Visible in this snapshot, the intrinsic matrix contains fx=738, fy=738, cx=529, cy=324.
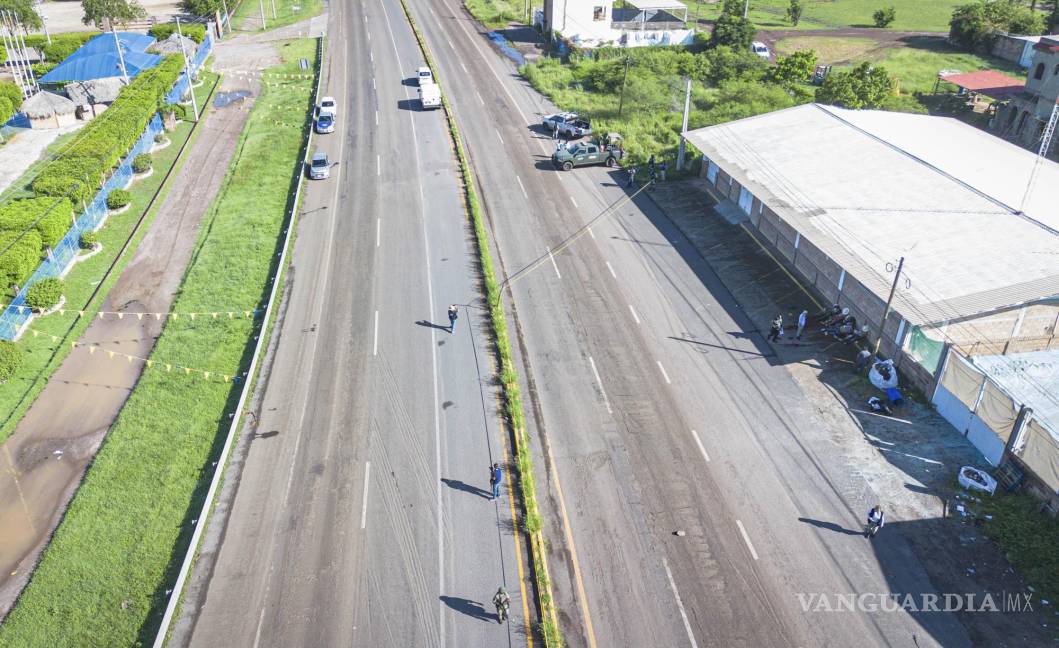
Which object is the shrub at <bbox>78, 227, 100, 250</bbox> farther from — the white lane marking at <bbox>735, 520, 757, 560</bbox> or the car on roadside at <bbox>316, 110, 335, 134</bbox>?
the white lane marking at <bbox>735, 520, 757, 560</bbox>

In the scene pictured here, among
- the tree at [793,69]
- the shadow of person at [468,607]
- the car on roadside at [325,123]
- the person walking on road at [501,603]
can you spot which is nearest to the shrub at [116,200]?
the car on roadside at [325,123]

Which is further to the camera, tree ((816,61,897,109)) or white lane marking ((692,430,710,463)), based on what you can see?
tree ((816,61,897,109))

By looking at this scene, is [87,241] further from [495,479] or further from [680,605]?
[680,605]

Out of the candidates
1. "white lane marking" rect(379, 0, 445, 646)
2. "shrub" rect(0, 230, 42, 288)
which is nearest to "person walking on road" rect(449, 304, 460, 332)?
"white lane marking" rect(379, 0, 445, 646)

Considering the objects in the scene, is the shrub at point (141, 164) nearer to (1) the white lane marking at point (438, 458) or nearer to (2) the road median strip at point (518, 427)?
(1) the white lane marking at point (438, 458)

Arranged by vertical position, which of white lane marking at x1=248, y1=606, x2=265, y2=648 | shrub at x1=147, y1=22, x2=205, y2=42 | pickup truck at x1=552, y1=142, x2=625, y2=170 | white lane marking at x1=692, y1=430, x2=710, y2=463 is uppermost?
shrub at x1=147, y1=22, x2=205, y2=42

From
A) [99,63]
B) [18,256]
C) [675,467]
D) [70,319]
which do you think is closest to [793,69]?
[675,467]
